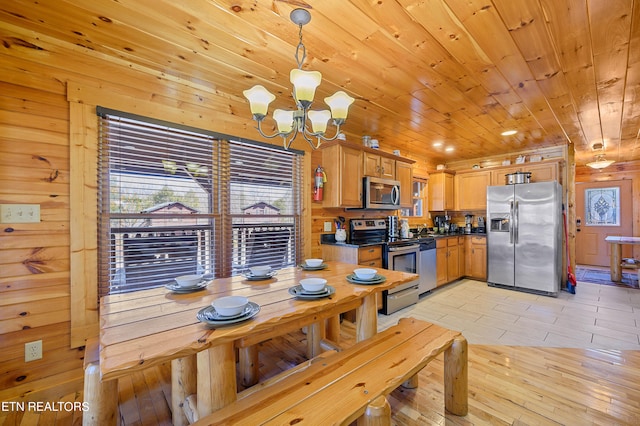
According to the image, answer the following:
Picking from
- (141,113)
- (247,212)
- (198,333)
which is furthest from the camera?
(247,212)

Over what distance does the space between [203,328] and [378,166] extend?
3274 mm

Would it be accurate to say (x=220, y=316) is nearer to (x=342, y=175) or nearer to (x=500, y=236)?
(x=342, y=175)

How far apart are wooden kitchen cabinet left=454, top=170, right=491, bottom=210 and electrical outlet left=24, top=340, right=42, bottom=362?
20.3 feet

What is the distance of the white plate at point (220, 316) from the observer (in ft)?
3.98

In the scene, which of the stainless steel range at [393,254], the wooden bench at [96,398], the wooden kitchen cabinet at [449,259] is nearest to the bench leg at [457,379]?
the stainless steel range at [393,254]

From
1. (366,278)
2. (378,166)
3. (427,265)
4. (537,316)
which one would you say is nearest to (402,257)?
(427,265)

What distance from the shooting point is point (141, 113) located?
2.22m

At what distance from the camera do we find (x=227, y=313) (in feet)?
4.10

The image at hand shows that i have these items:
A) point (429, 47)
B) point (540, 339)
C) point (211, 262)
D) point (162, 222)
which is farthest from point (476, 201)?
point (162, 222)

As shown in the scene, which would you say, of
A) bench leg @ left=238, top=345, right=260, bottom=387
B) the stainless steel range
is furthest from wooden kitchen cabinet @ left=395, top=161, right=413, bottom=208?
bench leg @ left=238, top=345, right=260, bottom=387

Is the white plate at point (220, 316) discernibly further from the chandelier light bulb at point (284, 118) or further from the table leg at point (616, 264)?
the table leg at point (616, 264)

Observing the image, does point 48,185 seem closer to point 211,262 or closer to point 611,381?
point 211,262

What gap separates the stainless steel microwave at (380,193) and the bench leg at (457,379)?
2.22 metres

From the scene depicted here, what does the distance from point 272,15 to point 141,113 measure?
1393mm
